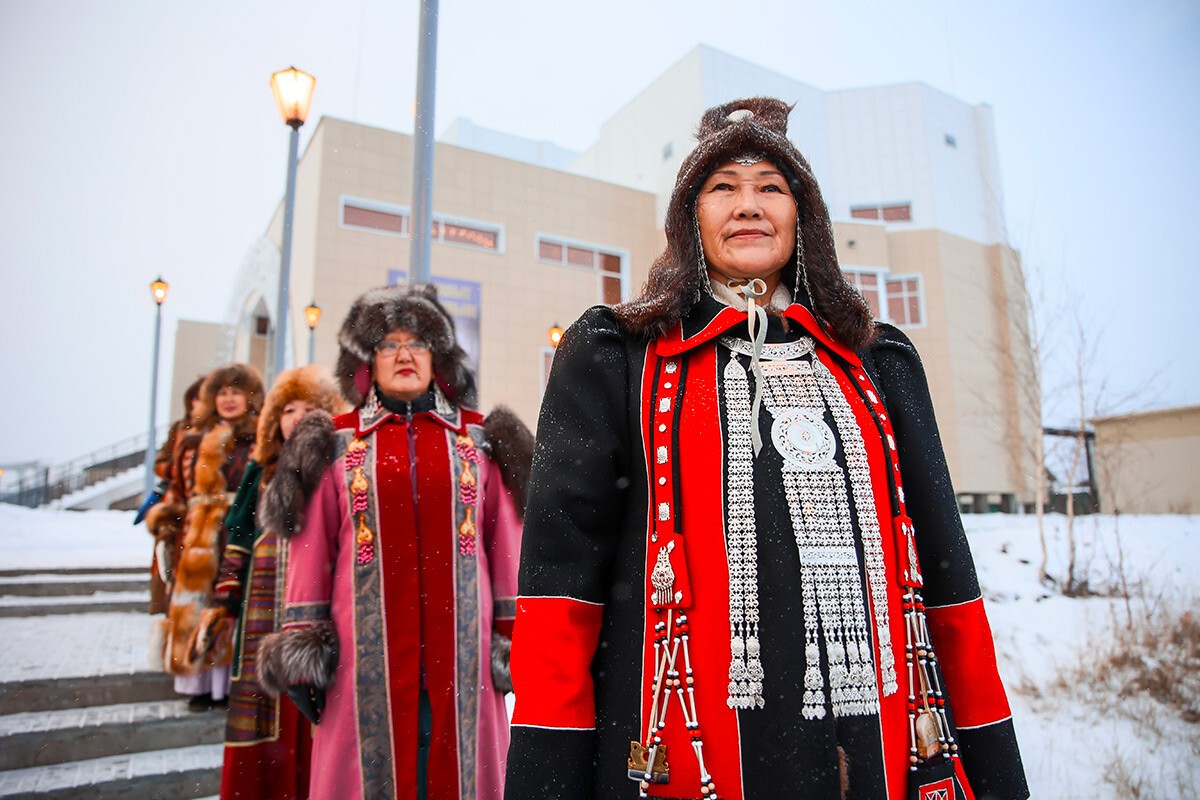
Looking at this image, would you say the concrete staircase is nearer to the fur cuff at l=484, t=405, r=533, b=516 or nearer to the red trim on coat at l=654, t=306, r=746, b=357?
the fur cuff at l=484, t=405, r=533, b=516

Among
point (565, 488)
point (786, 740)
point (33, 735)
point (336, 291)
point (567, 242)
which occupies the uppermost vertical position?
point (567, 242)

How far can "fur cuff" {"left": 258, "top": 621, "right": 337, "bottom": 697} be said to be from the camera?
2596 millimetres

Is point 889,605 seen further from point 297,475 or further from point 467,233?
point 467,233

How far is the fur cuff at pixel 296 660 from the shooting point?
260cm

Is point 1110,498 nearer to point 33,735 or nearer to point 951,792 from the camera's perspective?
point 951,792

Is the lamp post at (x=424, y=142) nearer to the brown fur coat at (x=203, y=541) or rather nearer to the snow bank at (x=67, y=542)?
the brown fur coat at (x=203, y=541)

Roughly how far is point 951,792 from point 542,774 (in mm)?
841

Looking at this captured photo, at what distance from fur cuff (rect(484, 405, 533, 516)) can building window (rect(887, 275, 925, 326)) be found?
18.6 meters

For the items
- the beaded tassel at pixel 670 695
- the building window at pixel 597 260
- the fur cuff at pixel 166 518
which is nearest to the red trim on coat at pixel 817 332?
the beaded tassel at pixel 670 695

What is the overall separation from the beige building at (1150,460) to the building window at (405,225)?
41.1 feet

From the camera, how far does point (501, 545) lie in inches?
122

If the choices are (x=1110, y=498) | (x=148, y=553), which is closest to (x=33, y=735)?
(x=148, y=553)

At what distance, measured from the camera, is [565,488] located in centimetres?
A: 153

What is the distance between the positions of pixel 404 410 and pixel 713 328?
193 centimetres
